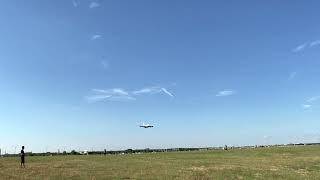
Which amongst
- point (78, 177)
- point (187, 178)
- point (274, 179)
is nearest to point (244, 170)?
point (274, 179)

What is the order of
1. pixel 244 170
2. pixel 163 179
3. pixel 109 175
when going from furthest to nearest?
pixel 244 170 < pixel 109 175 < pixel 163 179

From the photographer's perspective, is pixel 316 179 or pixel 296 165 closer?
pixel 316 179

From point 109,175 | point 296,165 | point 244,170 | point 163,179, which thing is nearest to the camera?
point 163,179

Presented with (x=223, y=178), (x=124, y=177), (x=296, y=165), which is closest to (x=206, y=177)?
(x=223, y=178)

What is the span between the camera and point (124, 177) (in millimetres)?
41281

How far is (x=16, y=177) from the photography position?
4069 centimetres

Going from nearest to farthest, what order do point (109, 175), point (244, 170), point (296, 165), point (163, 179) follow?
point (163, 179) → point (109, 175) → point (244, 170) → point (296, 165)

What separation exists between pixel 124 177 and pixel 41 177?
24.5 feet

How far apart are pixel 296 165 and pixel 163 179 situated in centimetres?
2944

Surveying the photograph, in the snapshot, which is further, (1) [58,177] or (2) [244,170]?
(2) [244,170]

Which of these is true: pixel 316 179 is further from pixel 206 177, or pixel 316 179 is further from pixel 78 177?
pixel 78 177

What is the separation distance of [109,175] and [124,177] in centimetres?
204

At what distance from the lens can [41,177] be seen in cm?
4025

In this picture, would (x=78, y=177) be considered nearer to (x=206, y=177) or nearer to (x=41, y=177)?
(x=41, y=177)
